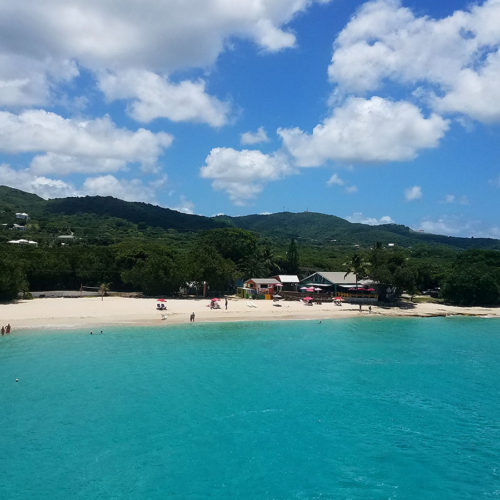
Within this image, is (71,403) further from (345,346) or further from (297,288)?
(297,288)

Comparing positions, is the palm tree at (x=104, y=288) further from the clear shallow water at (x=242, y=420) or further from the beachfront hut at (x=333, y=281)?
the beachfront hut at (x=333, y=281)

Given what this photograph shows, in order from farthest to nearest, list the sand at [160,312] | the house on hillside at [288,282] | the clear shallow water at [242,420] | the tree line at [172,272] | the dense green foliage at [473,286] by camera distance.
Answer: the house on hillside at [288,282]
the dense green foliage at [473,286]
the tree line at [172,272]
the sand at [160,312]
the clear shallow water at [242,420]

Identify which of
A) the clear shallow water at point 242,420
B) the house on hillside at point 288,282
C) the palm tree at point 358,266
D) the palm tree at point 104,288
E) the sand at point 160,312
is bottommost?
the clear shallow water at point 242,420

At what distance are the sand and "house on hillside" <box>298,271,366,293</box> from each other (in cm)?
675

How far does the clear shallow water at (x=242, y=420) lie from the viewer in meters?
14.5

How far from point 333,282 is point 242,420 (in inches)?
1849

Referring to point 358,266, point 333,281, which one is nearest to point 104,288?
point 333,281

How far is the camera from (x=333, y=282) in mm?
64312

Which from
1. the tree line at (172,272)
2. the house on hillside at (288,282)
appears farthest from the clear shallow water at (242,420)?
the house on hillside at (288,282)

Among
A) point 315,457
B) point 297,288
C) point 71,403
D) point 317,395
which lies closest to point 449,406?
point 317,395

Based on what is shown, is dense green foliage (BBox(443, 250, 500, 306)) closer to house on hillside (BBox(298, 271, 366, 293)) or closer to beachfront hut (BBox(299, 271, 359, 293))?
house on hillside (BBox(298, 271, 366, 293))

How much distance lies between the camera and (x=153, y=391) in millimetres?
22828

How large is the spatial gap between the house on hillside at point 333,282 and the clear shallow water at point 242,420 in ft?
→ 97.4

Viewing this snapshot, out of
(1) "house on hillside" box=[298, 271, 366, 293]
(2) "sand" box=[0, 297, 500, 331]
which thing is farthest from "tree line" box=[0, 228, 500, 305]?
(2) "sand" box=[0, 297, 500, 331]
